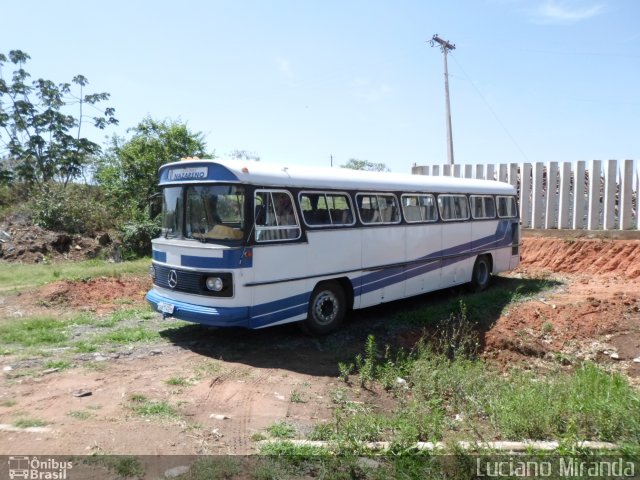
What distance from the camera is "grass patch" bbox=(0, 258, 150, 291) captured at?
40.5 ft

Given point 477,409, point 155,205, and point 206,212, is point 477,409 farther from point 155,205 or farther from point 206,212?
point 155,205

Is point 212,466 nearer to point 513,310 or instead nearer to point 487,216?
point 513,310

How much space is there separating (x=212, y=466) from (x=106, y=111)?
24.4 meters

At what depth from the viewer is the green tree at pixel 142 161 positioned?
1994 cm

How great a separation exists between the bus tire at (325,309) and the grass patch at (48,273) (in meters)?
6.35

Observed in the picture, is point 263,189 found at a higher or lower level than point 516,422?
higher

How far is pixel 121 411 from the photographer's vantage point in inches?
205

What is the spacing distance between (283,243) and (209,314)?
144cm

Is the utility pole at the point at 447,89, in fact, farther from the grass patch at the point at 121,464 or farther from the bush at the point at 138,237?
the grass patch at the point at 121,464

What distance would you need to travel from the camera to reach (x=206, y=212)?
7.40 metres

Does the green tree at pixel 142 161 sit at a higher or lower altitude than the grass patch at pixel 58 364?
higher

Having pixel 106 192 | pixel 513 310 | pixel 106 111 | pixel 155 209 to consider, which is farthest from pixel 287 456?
pixel 106 111

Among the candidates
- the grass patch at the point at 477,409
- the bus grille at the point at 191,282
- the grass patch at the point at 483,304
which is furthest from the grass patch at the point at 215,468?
the grass patch at the point at 483,304

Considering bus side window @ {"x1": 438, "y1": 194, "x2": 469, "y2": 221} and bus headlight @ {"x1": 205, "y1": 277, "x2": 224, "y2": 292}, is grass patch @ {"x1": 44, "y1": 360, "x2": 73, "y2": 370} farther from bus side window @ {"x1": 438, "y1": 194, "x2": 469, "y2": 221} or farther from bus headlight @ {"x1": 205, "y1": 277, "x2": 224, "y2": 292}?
bus side window @ {"x1": 438, "y1": 194, "x2": 469, "y2": 221}
